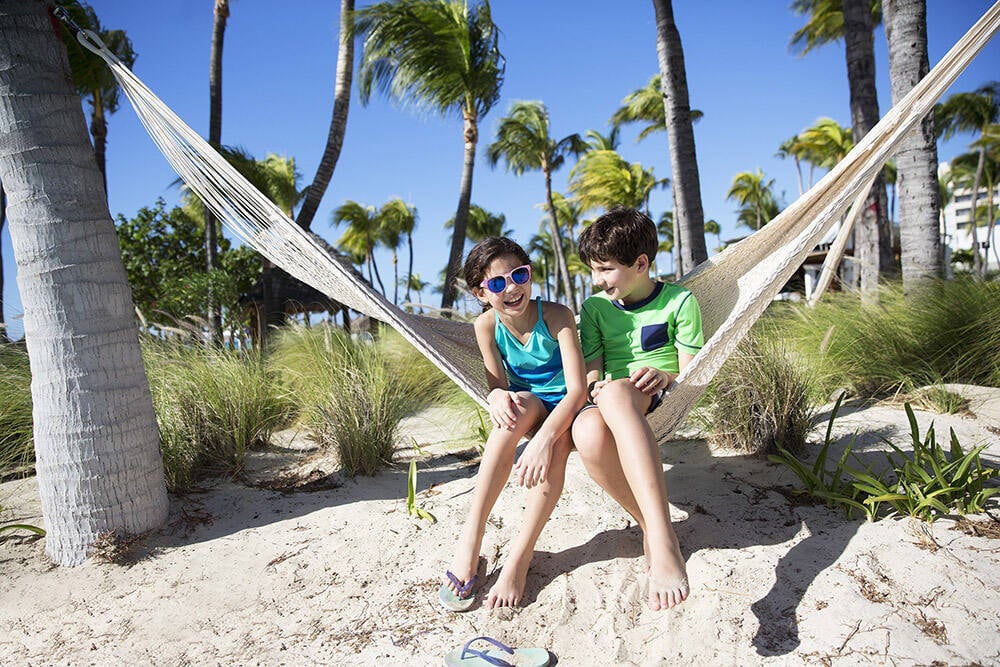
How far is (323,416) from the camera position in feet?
8.43

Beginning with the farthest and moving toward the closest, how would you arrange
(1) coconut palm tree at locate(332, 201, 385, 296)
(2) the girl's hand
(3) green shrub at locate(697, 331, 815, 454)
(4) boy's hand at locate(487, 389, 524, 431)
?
1. (1) coconut palm tree at locate(332, 201, 385, 296)
2. (3) green shrub at locate(697, 331, 815, 454)
3. (4) boy's hand at locate(487, 389, 524, 431)
4. (2) the girl's hand

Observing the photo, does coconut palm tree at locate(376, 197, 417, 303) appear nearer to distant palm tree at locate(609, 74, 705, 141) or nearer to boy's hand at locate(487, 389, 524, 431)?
distant palm tree at locate(609, 74, 705, 141)

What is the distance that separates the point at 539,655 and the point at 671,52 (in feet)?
13.5

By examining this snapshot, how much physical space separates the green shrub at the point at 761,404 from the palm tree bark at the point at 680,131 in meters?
1.87

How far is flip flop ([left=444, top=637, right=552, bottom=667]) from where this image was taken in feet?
4.29

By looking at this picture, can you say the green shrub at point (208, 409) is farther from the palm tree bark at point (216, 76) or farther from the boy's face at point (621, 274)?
the palm tree bark at point (216, 76)

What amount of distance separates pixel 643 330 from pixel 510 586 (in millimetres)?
847

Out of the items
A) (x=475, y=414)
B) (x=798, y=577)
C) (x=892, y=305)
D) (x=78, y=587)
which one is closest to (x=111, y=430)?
(x=78, y=587)

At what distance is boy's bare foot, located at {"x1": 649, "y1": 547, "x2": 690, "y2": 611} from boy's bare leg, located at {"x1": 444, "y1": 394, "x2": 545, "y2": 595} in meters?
0.45

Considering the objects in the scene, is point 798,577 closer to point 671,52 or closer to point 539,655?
point 539,655

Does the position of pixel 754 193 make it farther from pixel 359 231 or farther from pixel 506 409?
pixel 506 409

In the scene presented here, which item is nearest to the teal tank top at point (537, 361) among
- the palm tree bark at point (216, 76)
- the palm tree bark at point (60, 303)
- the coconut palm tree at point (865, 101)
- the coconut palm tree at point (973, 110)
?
the palm tree bark at point (60, 303)

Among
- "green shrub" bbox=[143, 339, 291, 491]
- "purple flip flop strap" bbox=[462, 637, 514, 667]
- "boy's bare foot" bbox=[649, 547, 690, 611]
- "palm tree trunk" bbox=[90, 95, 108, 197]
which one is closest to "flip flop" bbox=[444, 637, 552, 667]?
"purple flip flop strap" bbox=[462, 637, 514, 667]

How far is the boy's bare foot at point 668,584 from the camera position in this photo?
4.26ft
